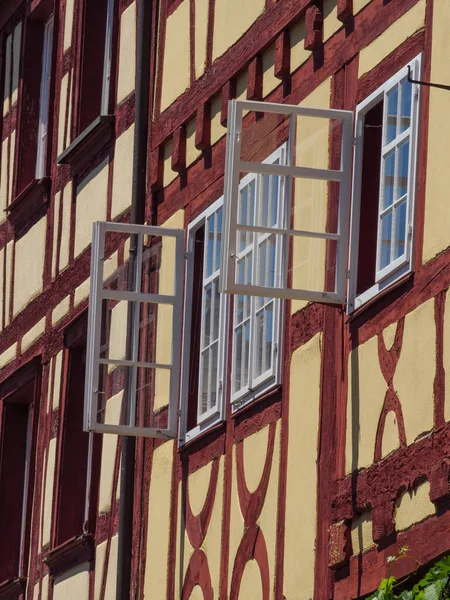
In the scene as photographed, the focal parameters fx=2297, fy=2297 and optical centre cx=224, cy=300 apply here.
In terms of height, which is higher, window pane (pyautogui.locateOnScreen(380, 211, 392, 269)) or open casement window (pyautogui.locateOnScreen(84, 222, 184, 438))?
open casement window (pyautogui.locateOnScreen(84, 222, 184, 438))

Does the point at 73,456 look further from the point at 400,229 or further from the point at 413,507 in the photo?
the point at 413,507

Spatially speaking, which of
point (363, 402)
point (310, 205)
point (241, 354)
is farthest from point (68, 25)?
point (363, 402)

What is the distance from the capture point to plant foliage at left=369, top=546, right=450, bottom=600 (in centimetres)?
1033

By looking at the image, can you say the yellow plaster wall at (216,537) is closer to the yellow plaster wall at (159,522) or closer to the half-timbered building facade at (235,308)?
the half-timbered building facade at (235,308)

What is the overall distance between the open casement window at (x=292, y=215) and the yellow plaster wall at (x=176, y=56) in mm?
3014

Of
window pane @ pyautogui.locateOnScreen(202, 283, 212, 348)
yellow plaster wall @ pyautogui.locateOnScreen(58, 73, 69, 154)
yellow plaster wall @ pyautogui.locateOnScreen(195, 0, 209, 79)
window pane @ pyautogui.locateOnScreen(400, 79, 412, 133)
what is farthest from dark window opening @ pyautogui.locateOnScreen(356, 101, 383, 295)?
yellow plaster wall @ pyautogui.locateOnScreen(58, 73, 69, 154)

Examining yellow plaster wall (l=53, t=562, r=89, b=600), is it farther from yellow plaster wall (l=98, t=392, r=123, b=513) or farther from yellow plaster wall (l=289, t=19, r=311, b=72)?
yellow plaster wall (l=289, t=19, r=311, b=72)

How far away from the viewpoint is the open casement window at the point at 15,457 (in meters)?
18.0

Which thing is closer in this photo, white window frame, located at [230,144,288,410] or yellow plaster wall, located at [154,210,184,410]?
white window frame, located at [230,144,288,410]

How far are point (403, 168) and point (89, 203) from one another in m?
5.86

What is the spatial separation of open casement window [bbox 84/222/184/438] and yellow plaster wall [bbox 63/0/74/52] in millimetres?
3678

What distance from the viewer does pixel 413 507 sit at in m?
10.8

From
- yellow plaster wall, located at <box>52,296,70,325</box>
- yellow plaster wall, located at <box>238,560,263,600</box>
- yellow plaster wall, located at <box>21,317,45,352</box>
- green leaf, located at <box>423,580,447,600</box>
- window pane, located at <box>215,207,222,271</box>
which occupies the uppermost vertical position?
yellow plaster wall, located at <box>21,317,45,352</box>

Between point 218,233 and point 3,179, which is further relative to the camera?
point 3,179
